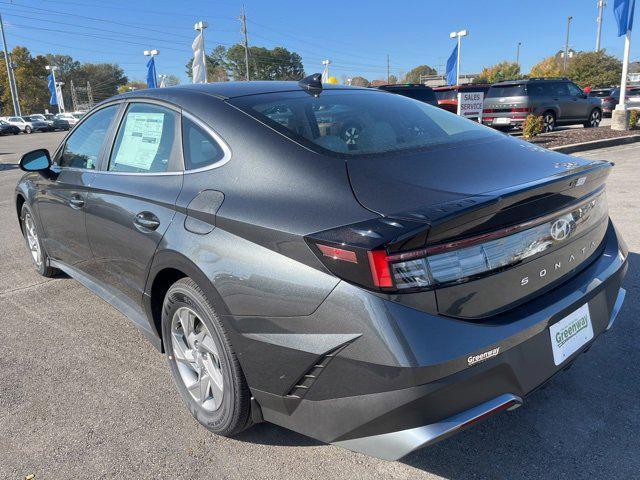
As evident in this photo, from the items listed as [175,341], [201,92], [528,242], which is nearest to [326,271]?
[528,242]

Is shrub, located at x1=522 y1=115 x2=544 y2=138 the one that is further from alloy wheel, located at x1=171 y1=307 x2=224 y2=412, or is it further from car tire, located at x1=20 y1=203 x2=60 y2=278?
alloy wheel, located at x1=171 y1=307 x2=224 y2=412

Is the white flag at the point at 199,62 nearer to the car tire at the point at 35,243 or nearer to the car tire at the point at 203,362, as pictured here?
the car tire at the point at 35,243

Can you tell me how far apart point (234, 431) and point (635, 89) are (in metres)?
31.4

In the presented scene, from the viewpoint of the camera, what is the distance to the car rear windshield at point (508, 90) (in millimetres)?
15688

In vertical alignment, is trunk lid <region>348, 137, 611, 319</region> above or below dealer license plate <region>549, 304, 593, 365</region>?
above

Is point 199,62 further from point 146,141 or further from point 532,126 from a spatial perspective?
point 146,141

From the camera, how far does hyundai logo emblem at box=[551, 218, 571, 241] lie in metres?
2.05

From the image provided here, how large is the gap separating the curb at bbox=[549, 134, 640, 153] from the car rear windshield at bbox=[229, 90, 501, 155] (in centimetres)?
884

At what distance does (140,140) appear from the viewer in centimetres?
292

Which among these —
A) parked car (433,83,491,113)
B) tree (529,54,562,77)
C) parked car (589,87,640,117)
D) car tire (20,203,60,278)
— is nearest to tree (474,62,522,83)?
tree (529,54,562,77)

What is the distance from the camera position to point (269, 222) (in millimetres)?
1943

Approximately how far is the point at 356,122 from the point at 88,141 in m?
2.00

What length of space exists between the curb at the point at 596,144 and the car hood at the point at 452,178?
30.4 feet

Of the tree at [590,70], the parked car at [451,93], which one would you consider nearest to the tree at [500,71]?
the tree at [590,70]
